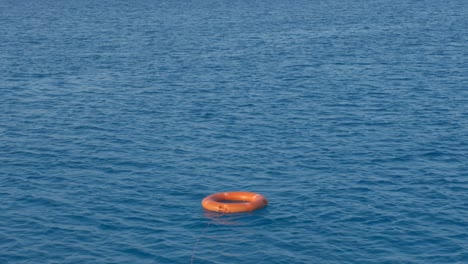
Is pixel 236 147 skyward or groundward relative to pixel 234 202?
skyward

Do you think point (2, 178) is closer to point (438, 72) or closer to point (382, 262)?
point (382, 262)

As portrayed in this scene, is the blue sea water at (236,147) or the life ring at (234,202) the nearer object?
the blue sea water at (236,147)

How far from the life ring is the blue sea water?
74 centimetres

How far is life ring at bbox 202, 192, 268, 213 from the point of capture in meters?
57.8

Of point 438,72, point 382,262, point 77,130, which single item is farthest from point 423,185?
point 438,72

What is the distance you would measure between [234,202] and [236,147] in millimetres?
13840

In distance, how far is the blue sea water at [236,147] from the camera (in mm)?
54094

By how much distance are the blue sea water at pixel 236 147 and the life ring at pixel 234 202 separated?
0.74 metres

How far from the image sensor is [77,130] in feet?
260

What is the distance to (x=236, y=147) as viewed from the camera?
73.8 metres

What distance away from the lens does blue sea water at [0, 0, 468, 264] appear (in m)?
54.1

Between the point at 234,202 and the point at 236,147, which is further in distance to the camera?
the point at 236,147

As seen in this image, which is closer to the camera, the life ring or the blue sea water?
the blue sea water

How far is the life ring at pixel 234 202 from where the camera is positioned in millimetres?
57844
